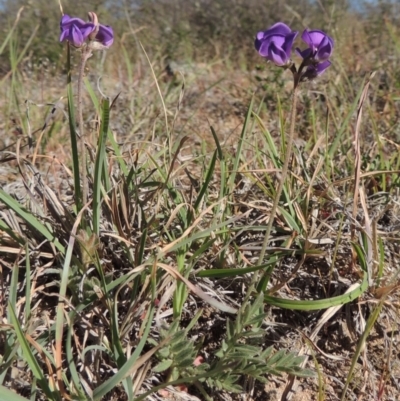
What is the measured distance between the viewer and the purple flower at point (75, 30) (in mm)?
1233

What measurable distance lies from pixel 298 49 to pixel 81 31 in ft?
1.68

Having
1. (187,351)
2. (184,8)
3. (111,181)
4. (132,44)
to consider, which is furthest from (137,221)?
(184,8)

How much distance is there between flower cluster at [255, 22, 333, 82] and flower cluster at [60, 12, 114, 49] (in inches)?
15.3

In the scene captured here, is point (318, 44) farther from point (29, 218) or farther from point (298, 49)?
point (29, 218)

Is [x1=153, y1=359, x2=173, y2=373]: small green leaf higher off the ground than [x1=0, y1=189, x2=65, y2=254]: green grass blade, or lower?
lower

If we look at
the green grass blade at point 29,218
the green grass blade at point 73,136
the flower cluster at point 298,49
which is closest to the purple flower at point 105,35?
the green grass blade at point 73,136

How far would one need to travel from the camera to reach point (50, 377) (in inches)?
47.4

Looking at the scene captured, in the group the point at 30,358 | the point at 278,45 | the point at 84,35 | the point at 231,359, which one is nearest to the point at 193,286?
the point at 231,359

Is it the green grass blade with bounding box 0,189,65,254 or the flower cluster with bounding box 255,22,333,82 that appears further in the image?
the green grass blade with bounding box 0,189,65,254

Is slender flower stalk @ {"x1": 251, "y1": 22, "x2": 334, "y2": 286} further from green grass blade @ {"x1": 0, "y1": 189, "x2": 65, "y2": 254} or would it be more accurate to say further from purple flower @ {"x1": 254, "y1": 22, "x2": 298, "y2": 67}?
green grass blade @ {"x1": 0, "y1": 189, "x2": 65, "y2": 254}

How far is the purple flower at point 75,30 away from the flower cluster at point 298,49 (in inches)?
16.0

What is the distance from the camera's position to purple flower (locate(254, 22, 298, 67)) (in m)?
1.13

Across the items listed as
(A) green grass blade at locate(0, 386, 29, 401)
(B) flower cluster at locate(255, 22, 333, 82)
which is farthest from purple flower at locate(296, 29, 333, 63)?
(A) green grass blade at locate(0, 386, 29, 401)

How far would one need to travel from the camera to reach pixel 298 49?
1.13 metres
